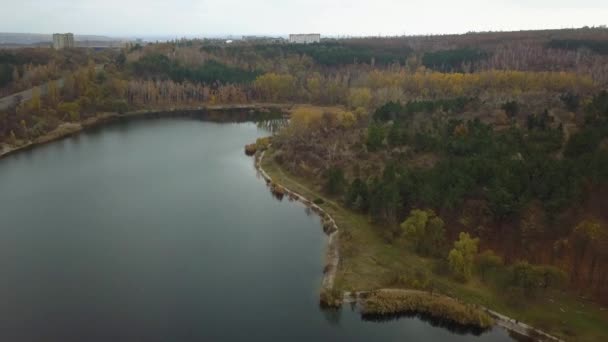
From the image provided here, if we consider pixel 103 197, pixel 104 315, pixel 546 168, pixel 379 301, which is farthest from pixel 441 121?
pixel 104 315

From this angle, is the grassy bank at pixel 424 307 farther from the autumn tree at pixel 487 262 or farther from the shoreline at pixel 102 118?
the shoreline at pixel 102 118

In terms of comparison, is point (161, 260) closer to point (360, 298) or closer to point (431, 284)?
point (360, 298)

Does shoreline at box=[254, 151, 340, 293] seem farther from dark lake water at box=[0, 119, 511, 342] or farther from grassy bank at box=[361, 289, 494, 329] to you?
grassy bank at box=[361, 289, 494, 329]

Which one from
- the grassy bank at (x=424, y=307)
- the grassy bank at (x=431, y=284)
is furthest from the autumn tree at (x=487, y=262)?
the grassy bank at (x=424, y=307)

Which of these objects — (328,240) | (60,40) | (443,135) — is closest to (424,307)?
(328,240)

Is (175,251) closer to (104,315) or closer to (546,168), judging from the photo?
(104,315)
